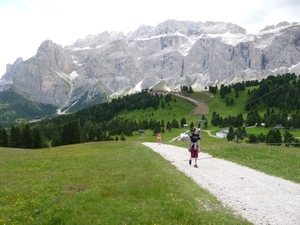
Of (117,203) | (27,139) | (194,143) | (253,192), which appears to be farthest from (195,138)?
(27,139)

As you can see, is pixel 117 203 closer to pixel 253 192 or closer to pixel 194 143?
pixel 253 192

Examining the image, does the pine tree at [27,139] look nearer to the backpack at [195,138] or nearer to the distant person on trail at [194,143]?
the distant person on trail at [194,143]

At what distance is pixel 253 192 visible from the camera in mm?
17953

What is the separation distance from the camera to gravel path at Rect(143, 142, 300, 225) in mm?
13711

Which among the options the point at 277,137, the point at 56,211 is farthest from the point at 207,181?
the point at 277,137

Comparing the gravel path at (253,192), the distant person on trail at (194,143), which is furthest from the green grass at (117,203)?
the distant person on trail at (194,143)

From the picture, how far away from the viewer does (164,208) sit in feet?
46.9

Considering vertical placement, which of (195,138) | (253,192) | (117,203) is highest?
(195,138)

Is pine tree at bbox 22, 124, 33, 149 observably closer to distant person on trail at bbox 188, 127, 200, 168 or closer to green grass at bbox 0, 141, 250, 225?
distant person on trail at bbox 188, 127, 200, 168

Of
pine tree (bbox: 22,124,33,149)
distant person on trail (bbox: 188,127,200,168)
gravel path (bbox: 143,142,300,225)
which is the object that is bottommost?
pine tree (bbox: 22,124,33,149)

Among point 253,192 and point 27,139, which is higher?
point 253,192

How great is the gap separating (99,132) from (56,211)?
138m

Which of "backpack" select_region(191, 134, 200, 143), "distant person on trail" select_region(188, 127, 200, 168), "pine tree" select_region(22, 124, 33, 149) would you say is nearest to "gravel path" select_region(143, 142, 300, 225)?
"distant person on trail" select_region(188, 127, 200, 168)

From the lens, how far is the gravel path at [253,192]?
45.0 ft
